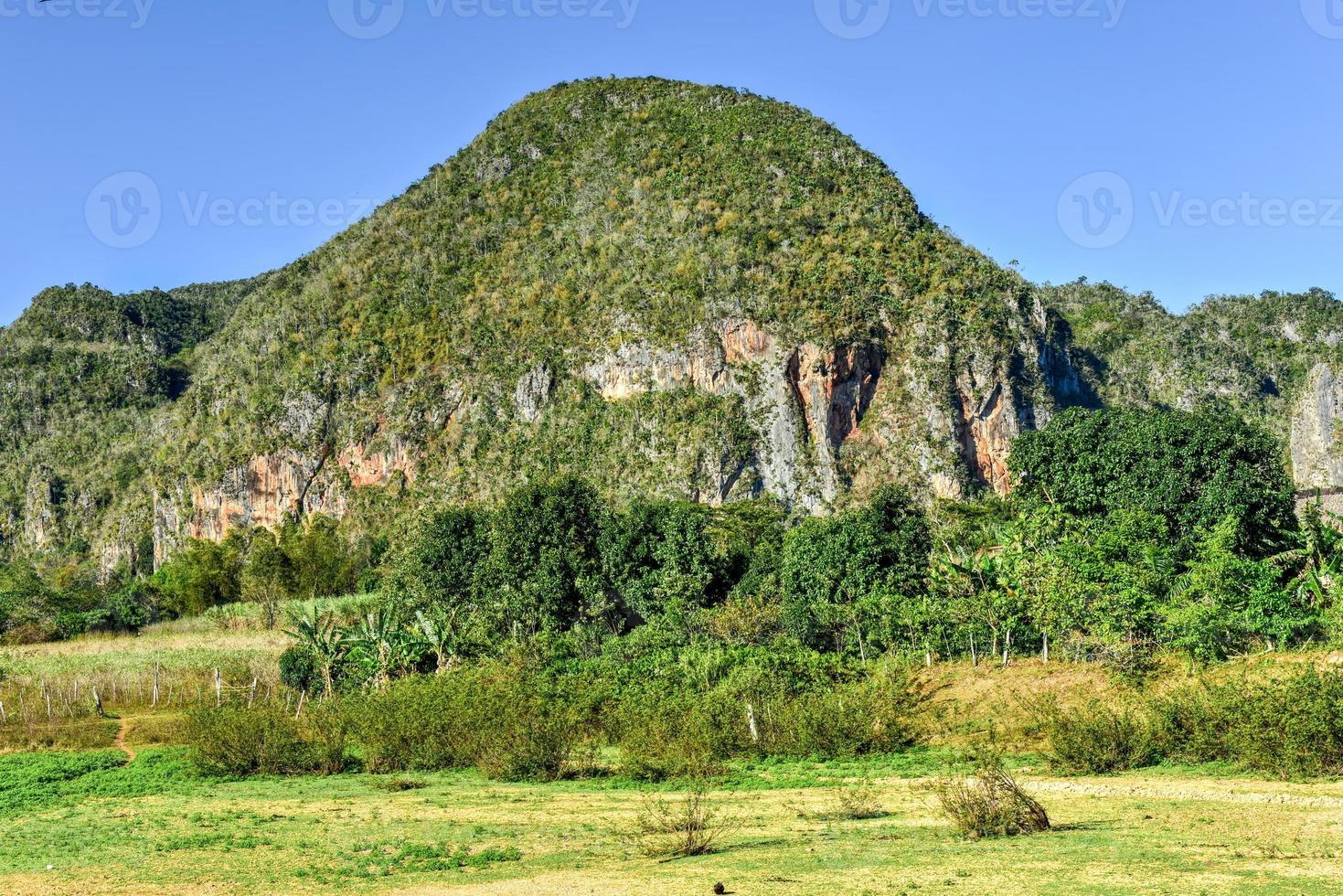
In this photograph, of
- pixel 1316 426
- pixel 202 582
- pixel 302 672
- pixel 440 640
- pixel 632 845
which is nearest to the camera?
pixel 632 845

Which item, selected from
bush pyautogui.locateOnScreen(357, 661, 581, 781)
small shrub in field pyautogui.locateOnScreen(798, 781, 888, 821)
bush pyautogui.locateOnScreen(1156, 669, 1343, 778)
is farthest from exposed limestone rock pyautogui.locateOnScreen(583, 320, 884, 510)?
small shrub in field pyautogui.locateOnScreen(798, 781, 888, 821)

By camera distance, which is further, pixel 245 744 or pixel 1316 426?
pixel 1316 426

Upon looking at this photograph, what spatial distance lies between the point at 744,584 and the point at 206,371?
112m

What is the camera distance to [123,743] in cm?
3362

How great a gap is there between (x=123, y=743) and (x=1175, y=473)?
32880 millimetres

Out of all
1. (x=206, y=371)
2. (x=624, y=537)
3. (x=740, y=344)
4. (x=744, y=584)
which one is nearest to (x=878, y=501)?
(x=744, y=584)

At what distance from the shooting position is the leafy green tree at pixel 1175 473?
34.2 meters

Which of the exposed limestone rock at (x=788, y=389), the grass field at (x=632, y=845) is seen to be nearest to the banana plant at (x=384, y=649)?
the grass field at (x=632, y=845)

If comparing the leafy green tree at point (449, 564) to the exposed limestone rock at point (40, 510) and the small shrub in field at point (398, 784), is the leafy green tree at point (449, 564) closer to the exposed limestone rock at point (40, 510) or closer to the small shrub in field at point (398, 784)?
the small shrub in field at point (398, 784)

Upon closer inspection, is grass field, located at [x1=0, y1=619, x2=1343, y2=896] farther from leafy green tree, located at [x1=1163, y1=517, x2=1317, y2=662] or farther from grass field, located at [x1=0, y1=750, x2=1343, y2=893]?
leafy green tree, located at [x1=1163, y1=517, x2=1317, y2=662]

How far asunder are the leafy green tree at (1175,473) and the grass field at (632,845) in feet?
51.3

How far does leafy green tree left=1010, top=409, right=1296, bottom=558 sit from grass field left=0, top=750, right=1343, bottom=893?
1563 cm

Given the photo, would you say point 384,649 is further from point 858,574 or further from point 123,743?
point 858,574

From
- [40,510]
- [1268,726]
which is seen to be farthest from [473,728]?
[40,510]
